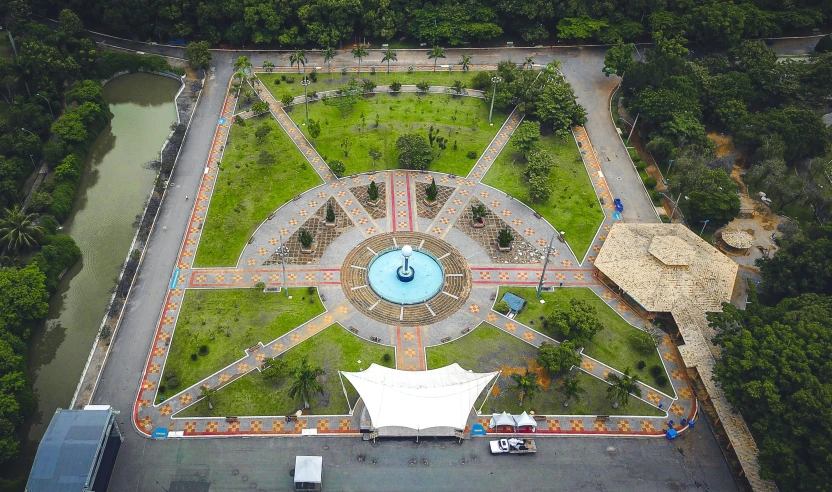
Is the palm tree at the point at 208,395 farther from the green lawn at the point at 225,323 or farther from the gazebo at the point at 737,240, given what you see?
the gazebo at the point at 737,240

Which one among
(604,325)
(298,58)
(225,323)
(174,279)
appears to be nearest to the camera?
(225,323)

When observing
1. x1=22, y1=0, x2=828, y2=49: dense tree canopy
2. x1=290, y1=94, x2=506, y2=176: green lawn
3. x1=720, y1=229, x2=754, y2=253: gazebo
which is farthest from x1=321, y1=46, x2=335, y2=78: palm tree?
x1=720, y1=229, x2=754, y2=253: gazebo

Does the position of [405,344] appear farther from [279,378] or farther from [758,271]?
[758,271]

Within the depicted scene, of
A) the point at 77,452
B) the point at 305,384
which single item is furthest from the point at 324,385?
the point at 77,452

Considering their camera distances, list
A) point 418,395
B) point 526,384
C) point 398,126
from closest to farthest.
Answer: point 418,395
point 526,384
point 398,126

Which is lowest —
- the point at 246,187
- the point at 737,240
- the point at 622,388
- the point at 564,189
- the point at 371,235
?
the point at 622,388

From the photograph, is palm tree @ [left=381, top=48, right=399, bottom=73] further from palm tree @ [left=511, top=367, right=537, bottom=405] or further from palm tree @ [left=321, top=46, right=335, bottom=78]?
palm tree @ [left=511, top=367, right=537, bottom=405]

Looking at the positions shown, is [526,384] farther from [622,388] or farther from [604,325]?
[604,325]
